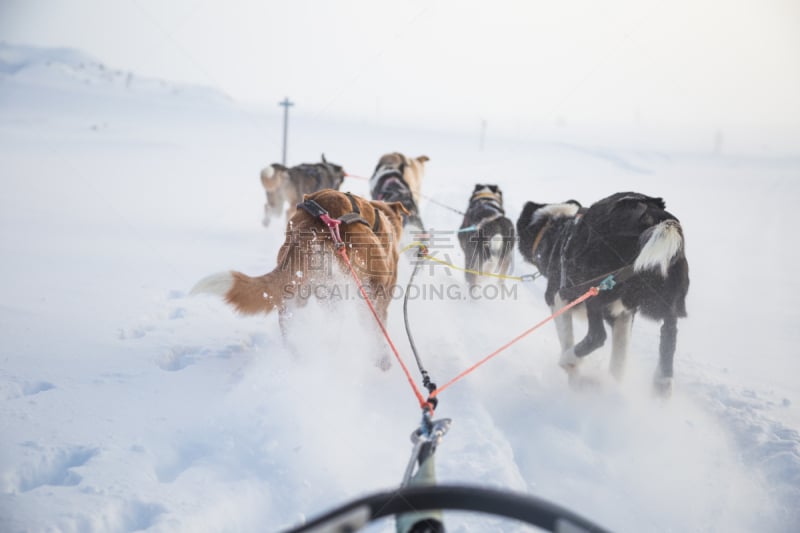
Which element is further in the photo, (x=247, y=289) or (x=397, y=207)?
(x=397, y=207)

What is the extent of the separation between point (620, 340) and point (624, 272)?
0.55m

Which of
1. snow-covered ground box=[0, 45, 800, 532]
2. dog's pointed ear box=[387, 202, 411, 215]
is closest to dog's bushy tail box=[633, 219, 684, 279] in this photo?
snow-covered ground box=[0, 45, 800, 532]

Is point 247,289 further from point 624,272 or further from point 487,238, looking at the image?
point 487,238

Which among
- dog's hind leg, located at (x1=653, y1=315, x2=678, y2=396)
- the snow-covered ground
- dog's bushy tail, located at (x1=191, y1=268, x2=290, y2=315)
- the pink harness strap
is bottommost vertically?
the snow-covered ground

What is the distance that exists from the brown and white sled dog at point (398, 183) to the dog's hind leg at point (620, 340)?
2.75m

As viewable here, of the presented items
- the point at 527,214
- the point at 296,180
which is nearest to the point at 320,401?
the point at 527,214

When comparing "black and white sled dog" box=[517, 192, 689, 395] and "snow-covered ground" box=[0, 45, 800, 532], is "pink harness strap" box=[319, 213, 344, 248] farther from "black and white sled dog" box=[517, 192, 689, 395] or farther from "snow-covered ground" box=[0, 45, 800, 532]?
"black and white sled dog" box=[517, 192, 689, 395]

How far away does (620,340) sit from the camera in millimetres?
2979

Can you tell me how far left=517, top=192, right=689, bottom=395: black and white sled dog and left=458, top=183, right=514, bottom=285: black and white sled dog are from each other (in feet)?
5.20

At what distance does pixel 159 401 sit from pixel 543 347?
292 centimetres

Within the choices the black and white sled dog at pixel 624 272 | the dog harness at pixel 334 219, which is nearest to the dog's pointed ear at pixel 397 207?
the dog harness at pixel 334 219

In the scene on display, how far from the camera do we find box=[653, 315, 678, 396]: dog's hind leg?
284cm

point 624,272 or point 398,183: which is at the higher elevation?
point 398,183

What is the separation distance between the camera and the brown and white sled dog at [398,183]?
19.5 ft
